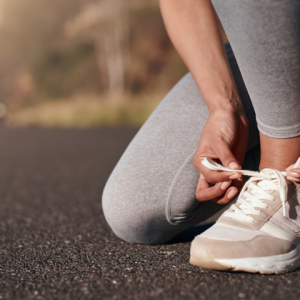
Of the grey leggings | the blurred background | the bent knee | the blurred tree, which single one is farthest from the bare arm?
the blurred tree

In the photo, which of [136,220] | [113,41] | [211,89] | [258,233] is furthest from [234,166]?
[113,41]

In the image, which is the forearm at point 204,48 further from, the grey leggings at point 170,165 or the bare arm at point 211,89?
the grey leggings at point 170,165

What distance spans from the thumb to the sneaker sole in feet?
0.74

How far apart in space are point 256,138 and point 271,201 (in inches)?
12.8

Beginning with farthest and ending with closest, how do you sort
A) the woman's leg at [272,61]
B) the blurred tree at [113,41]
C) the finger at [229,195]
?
the blurred tree at [113,41] → the finger at [229,195] → the woman's leg at [272,61]

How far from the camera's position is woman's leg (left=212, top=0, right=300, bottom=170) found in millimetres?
771

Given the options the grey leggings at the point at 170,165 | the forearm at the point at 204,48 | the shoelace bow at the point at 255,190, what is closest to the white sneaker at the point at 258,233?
the shoelace bow at the point at 255,190

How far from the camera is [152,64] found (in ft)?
55.7

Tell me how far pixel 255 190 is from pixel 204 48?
0.50 m

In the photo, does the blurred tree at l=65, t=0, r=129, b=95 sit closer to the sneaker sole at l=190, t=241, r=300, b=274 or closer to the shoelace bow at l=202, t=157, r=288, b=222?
the shoelace bow at l=202, t=157, r=288, b=222

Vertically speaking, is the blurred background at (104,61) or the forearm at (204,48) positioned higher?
the forearm at (204,48)

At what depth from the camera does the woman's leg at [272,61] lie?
77 cm

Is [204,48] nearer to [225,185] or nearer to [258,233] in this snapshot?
[225,185]

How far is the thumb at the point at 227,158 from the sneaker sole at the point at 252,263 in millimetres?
226
